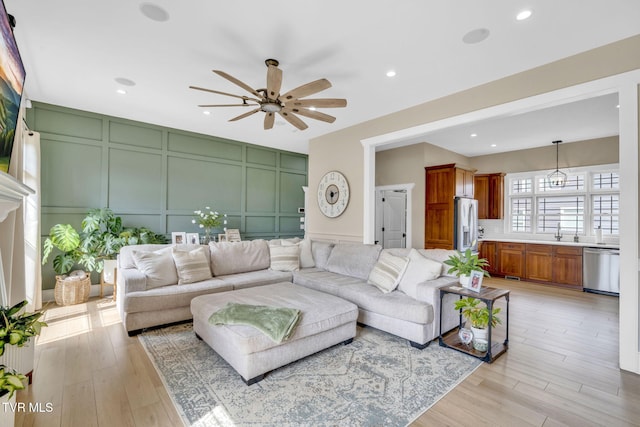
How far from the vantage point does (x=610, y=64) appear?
2715 millimetres

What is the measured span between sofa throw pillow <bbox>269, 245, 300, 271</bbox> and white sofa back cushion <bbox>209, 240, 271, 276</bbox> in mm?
131

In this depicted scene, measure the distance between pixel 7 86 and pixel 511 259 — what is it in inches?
310

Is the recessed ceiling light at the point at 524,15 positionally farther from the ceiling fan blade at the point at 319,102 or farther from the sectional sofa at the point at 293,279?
the sectional sofa at the point at 293,279

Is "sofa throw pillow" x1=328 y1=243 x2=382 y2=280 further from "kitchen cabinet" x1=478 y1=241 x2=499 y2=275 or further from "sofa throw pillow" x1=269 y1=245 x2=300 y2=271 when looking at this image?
"kitchen cabinet" x1=478 y1=241 x2=499 y2=275

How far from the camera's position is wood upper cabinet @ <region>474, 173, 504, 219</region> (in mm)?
6984

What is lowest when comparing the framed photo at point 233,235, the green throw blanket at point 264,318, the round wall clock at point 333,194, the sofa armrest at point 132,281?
the green throw blanket at point 264,318

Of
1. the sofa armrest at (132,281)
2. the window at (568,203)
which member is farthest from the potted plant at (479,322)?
the window at (568,203)

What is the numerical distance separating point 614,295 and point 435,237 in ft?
10.1

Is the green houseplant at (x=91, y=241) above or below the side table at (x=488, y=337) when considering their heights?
above

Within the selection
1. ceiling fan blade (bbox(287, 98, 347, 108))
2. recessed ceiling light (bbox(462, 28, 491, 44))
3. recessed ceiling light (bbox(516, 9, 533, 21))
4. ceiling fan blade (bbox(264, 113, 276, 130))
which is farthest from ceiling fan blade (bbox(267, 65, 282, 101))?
recessed ceiling light (bbox(516, 9, 533, 21))

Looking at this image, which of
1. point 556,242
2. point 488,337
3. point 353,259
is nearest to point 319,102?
point 353,259

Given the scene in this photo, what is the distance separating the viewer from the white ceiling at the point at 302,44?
2.31 meters

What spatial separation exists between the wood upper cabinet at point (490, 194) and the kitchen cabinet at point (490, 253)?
29.0 inches

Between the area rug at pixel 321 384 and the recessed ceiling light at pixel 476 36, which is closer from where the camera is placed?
the area rug at pixel 321 384
